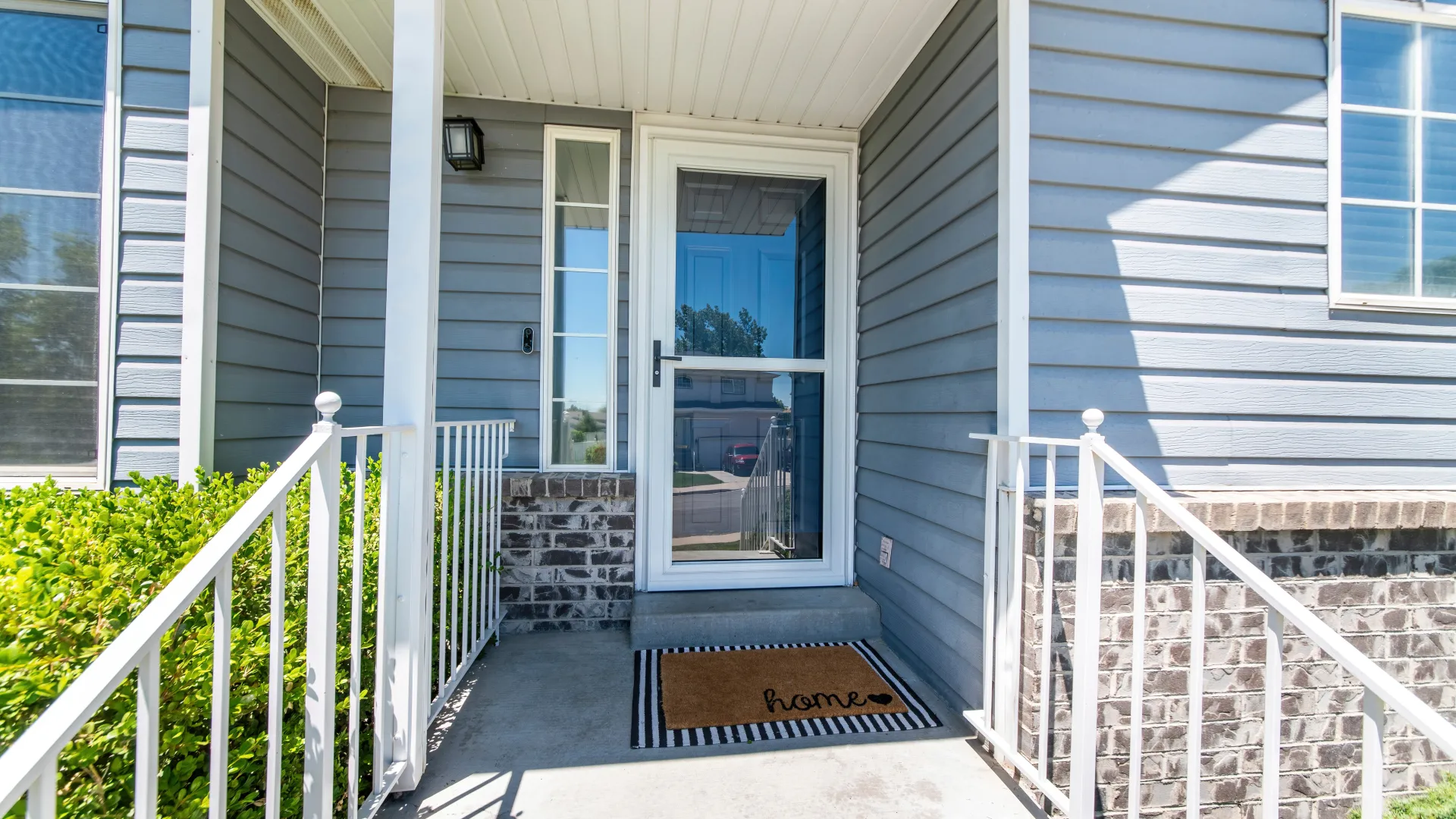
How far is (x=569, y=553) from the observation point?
8.73 ft

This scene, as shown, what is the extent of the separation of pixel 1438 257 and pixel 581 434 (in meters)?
3.41

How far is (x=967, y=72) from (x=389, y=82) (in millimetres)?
2457

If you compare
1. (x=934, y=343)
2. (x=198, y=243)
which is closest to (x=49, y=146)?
(x=198, y=243)

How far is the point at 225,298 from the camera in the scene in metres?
2.13

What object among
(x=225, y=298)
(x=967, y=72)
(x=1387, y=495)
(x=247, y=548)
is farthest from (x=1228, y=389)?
Answer: (x=225, y=298)

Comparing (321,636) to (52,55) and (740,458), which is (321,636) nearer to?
(740,458)

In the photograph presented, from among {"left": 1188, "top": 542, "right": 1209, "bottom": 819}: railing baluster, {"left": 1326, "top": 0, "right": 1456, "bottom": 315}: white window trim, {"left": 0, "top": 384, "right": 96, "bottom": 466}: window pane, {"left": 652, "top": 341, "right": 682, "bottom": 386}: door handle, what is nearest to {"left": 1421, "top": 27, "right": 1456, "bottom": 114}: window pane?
{"left": 1326, "top": 0, "right": 1456, "bottom": 315}: white window trim

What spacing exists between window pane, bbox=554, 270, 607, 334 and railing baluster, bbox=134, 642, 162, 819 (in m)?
2.18

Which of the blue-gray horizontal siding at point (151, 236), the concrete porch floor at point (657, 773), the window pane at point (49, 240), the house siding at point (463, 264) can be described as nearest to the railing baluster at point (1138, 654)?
the concrete porch floor at point (657, 773)

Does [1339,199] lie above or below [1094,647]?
above

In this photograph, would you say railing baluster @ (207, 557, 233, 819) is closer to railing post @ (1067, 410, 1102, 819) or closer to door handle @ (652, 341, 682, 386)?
railing post @ (1067, 410, 1102, 819)

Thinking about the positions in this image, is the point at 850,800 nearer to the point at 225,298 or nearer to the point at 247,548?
the point at 247,548

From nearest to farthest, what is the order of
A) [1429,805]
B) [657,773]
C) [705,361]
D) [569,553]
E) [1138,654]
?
[1138,654], [657,773], [1429,805], [569,553], [705,361]

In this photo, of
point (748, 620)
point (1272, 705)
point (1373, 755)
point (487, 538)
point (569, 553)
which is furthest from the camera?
point (569, 553)
